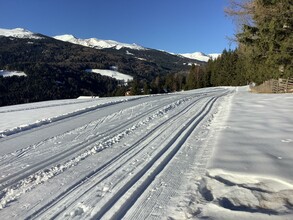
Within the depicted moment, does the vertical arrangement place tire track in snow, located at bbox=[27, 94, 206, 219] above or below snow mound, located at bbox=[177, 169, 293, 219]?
below

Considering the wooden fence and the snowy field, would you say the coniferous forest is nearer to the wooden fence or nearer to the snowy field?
the wooden fence

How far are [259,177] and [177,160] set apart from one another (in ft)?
5.54

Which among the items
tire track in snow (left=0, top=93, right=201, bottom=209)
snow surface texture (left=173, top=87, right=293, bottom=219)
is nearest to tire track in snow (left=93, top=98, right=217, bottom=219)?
snow surface texture (left=173, top=87, right=293, bottom=219)

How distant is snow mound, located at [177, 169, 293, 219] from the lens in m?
4.01

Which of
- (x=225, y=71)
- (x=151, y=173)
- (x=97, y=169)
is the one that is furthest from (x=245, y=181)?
(x=225, y=71)

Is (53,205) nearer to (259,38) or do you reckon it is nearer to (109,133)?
(109,133)

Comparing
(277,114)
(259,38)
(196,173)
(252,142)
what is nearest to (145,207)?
(196,173)

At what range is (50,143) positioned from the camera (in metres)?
8.55

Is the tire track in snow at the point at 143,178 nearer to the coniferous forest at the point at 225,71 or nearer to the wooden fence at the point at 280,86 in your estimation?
the coniferous forest at the point at 225,71

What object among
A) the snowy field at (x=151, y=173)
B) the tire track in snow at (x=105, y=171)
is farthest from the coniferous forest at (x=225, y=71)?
the tire track in snow at (x=105, y=171)

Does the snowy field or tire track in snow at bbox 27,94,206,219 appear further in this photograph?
tire track in snow at bbox 27,94,206,219

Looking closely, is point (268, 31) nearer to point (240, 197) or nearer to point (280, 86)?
point (280, 86)

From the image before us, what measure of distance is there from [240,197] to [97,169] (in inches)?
99.9

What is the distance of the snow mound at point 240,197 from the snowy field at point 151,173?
0.04ft
